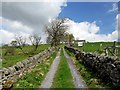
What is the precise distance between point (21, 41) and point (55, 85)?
83428 mm

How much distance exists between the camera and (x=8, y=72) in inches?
577

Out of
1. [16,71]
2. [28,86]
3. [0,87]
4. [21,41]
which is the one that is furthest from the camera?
[21,41]

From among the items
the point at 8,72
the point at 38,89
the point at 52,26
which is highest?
the point at 52,26

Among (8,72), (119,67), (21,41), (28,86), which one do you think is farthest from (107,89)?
(21,41)

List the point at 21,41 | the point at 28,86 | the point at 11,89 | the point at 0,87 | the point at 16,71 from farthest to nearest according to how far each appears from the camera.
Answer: the point at 21,41 → the point at 16,71 → the point at 28,86 → the point at 11,89 → the point at 0,87

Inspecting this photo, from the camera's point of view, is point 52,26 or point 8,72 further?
point 52,26

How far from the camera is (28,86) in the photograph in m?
15.2

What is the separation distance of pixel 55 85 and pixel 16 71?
2846mm

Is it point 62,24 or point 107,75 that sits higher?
point 62,24

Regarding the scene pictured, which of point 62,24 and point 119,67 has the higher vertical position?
point 62,24

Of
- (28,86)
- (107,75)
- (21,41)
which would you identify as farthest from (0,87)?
(21,41)

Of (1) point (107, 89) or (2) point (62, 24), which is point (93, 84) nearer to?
(1) point (107, 89)

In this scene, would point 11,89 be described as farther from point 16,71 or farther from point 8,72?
point 16,71

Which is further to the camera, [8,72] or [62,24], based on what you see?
[62,24]
